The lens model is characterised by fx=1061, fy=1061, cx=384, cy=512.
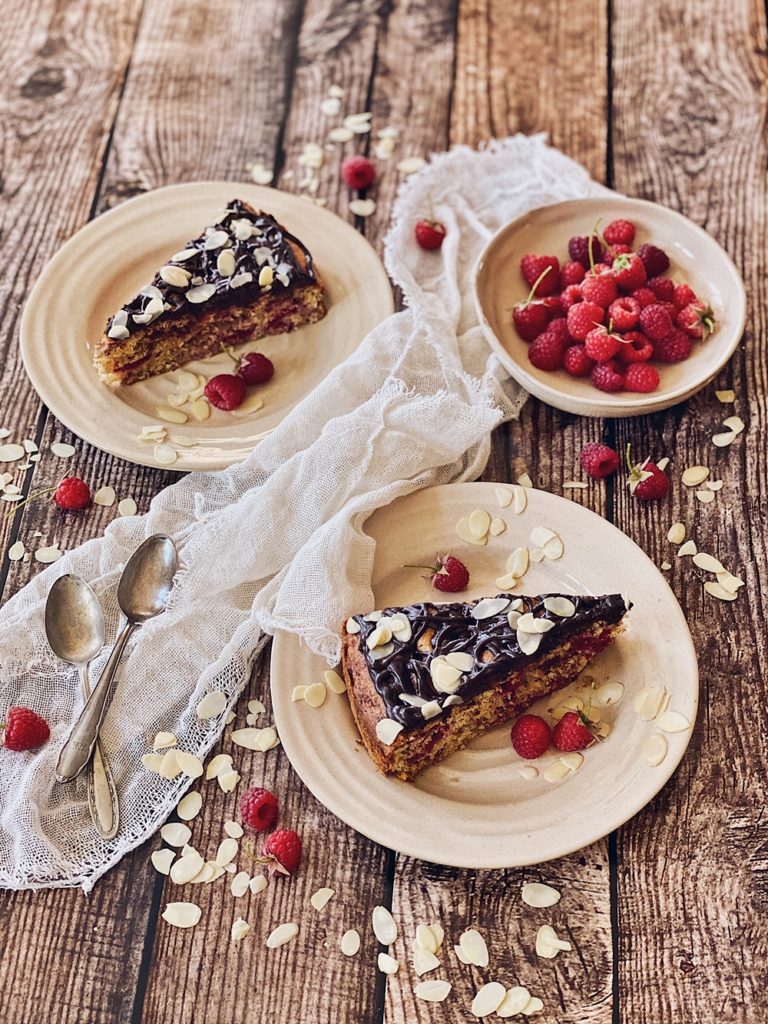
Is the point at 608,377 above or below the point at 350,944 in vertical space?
above

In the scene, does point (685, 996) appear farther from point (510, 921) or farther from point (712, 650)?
point (712, 650)

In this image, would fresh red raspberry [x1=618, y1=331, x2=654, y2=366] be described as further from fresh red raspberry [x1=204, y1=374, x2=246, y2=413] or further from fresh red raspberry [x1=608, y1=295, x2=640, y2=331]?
fresh red raspberry [x1=204, y1=374, x2=246, y2=413]

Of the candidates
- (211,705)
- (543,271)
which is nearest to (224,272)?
(543,271)

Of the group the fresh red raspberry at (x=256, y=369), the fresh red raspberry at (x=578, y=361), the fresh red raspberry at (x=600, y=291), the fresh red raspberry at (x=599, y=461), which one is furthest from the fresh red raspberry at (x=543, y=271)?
the fresh red raspberry at (x=256, y=369)

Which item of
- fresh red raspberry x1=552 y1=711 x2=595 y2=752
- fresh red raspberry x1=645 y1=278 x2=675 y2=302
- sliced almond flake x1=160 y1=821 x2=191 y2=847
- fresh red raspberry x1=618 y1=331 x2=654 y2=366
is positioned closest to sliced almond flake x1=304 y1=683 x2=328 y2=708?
sliced almond flake x1=160 y1=821 x2=191 y2=847

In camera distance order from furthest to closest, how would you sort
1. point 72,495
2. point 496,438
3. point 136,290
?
point 136,290 → point 496,438 → point 72,495

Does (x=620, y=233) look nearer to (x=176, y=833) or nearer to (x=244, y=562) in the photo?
(x=244, y=562)

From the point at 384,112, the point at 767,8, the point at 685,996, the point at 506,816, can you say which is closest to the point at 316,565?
the point at 506,816
